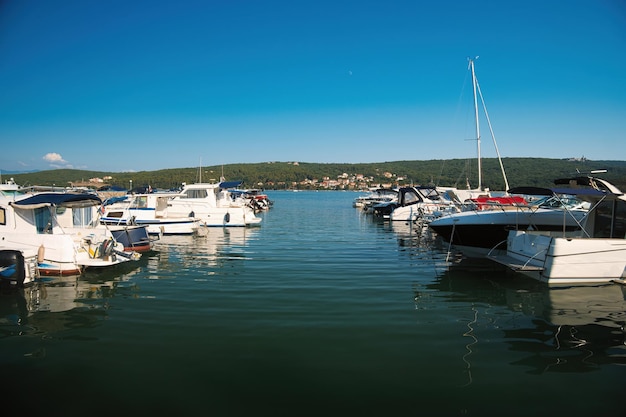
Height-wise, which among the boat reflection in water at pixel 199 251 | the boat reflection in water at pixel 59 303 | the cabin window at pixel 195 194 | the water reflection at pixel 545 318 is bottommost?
the boat reflection in water at pixel 199 251

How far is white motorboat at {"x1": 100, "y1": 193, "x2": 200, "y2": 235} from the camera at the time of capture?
2464 cm

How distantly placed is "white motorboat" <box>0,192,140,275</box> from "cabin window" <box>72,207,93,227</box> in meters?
1.15

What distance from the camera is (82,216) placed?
664 inches

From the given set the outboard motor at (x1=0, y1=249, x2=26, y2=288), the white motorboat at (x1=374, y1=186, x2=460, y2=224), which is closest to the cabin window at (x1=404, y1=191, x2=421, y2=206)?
the white motorboat at (x1=374, y1=186, x2=460, y2=224)

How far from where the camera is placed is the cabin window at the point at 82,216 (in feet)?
54.5

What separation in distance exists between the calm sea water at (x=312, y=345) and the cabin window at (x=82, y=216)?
4108mm

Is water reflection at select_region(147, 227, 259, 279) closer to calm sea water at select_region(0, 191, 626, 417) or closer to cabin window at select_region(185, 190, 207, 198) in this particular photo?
calm sea water at select_region(0, 191, 626, 417)

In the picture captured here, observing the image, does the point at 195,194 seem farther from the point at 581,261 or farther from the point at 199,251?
the point at 581,261

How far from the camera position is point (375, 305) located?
388 inches

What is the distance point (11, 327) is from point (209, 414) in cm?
574

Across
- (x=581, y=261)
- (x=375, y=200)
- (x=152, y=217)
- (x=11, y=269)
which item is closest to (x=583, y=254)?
(x=581, y=261)

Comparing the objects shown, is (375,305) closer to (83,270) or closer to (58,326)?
(58,326)

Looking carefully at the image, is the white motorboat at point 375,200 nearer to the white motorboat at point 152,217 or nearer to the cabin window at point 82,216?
the white motorboat at point 152,217

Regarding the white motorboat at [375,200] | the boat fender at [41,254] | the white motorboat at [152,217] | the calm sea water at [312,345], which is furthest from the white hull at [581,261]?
the white motorboat at [375,200]
